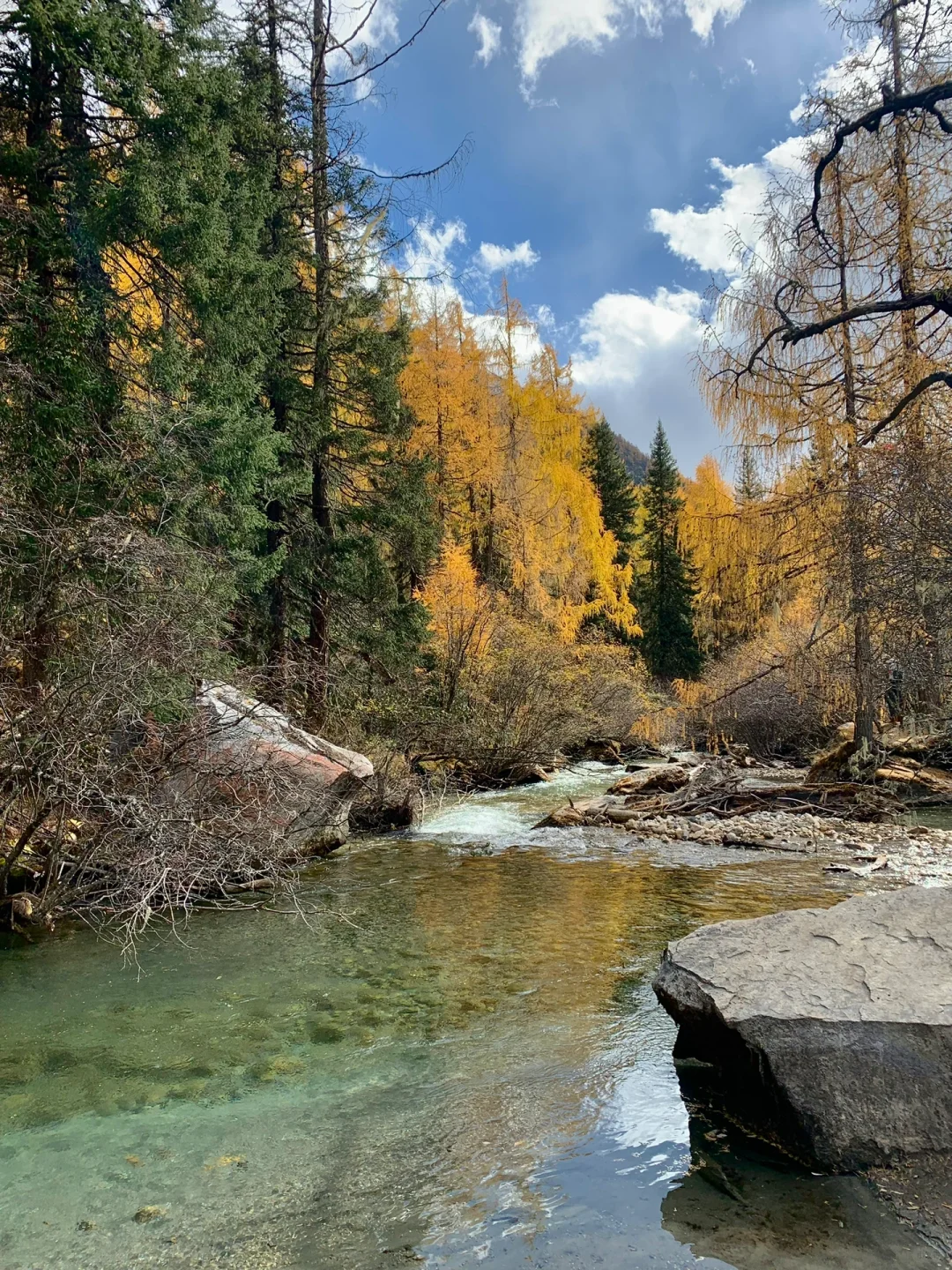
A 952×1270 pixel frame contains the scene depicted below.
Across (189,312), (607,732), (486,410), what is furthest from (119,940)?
(486,410)

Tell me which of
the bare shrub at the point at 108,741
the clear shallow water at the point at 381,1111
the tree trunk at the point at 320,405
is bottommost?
the clear shallow water at the point at 381,1111

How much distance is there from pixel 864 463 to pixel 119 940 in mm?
9665

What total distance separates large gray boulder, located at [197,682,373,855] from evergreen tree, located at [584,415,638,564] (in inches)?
1159

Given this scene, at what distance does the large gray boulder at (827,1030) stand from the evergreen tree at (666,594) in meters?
32.4

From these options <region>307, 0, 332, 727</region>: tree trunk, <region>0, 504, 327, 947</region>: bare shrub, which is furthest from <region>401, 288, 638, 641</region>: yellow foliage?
<region>0, 504, 327, 947</region>: bare shrub

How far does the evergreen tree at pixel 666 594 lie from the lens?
3678 centimetres

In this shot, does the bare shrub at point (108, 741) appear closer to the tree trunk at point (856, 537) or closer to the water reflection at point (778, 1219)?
the water reflection at point (778, 1219)

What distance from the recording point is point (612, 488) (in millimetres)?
37781

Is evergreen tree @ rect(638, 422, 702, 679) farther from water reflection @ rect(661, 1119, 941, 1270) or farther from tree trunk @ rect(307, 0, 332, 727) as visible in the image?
Result: water reflection @ rect(661, 1119, 941, 1270)

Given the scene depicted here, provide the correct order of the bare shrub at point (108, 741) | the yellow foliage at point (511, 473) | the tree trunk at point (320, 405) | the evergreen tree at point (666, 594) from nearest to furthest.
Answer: the bare shrub at point (108, 741) → the tree trunk at point (320, 405) → the yellow foliage at point (511, 473) → the evergreen tree at point (666, 594)

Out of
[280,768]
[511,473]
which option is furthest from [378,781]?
[511,473]

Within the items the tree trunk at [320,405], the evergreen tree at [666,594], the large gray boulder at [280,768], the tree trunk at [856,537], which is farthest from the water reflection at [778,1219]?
the evergreen tree at [666,594]

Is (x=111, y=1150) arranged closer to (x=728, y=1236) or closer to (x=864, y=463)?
(x=728, y=1236)

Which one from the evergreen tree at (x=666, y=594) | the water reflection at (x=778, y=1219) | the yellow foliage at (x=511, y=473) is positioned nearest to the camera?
the water reflection at (x=778, y=1219)
